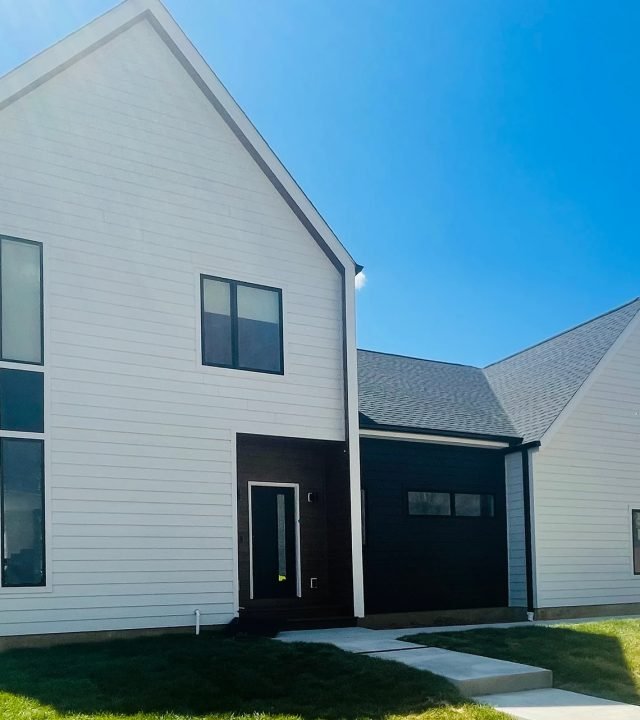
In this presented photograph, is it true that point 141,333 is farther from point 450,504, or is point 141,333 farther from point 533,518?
point 533,518

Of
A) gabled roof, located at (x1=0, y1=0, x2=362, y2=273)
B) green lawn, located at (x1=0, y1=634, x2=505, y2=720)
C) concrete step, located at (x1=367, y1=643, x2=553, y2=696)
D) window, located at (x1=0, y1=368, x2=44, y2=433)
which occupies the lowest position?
concrete step, located at (x1=367, y1=643, x2=553, y2=696)

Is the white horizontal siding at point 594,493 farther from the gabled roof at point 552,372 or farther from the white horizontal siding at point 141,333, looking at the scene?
the white horizontal siding at point 141,333

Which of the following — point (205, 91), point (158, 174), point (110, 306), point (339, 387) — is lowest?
point (339, 387)

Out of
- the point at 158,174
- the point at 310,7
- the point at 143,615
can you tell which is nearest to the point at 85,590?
the point at 143,615

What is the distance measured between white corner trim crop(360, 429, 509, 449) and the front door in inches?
70.1

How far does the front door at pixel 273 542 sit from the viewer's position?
14375 mm

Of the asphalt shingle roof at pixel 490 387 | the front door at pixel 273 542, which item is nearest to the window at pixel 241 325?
the front door at pixel 273 542

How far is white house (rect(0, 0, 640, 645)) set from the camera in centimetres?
1154

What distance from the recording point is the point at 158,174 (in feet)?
42.8

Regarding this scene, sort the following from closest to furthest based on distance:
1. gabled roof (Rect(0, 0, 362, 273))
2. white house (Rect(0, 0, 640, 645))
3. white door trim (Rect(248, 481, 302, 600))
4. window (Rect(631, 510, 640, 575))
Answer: white house (Rect(0, 0, 640, 645))
gabled roof (Rect(0, 0, 362, 273))
white door trim (Rect(248, 481, 302, 600))
window (Rect(631, 510, 640, 575))

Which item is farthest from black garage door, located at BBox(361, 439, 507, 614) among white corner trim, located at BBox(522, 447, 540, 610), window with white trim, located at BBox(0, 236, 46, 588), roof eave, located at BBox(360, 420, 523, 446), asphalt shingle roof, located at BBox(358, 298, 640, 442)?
window with white trim, located at BBox(0, 236, 46, 588)

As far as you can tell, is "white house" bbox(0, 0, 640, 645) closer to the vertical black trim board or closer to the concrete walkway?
the vertical black trim board

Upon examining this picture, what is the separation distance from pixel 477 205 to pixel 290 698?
38.6 feet

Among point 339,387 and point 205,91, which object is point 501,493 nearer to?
point 339,387
